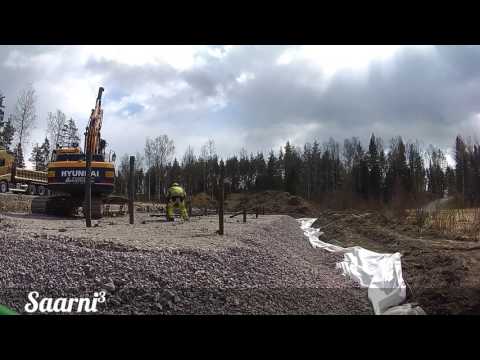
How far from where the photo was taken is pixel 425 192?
39.7 ft

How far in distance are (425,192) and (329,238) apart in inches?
134

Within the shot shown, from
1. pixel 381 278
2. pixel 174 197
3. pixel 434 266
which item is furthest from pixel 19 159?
pixel 434 266

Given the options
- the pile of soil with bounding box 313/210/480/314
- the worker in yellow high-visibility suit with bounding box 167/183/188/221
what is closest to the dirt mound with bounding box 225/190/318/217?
the worker in yellow high-visibility suit with bounding box 167/183/188/221

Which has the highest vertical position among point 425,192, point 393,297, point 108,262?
point 425,192

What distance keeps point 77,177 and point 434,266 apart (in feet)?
33.3

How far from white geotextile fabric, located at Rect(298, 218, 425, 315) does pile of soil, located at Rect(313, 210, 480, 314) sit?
232 millimetres

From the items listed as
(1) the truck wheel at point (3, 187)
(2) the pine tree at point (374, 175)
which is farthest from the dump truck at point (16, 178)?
(2) the pine tree at point (374, 175)

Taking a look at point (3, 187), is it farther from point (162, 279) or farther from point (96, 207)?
point (162, 279)

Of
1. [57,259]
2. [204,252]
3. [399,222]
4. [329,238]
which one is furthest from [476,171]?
[57,259]

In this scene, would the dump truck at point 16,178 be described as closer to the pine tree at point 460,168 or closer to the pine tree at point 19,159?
the pine tree at point 19,159

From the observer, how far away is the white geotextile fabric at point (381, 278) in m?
4.93

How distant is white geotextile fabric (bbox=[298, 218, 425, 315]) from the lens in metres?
4.93

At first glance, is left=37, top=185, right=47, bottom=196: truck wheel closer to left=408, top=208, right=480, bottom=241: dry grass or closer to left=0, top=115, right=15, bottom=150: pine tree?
left=0, top=115, right=15, bottom=150: pine tree
